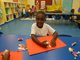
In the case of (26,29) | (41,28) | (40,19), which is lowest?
(26,29)

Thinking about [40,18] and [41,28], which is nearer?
[40,18]

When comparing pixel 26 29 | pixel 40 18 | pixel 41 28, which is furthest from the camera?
pixel 26 29

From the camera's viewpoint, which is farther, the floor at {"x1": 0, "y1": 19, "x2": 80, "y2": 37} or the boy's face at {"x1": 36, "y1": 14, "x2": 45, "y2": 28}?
the floor at {"x1": 0, "y1": 19, "x2": 80, "y2": 37}

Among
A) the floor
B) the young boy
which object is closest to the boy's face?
the young boy

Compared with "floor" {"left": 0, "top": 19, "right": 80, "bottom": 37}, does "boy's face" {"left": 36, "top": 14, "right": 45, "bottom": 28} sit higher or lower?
higher

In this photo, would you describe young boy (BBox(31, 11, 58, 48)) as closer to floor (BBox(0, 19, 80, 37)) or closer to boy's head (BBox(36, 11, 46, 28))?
boy's head (BBox(36, 11, 46, 28))

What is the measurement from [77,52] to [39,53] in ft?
1.16

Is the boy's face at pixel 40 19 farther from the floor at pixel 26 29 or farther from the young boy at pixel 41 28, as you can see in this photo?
the floor at pixel 26 29

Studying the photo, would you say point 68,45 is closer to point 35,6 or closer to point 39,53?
point 39,53

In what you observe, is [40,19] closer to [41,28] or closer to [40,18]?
[40,18]

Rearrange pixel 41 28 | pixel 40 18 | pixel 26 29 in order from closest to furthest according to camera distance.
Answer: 1. pixel 40 18
2. pixel 41 28
3. pixel 26 29

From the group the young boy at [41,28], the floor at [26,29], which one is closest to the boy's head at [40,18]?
the young boy at [41,28]

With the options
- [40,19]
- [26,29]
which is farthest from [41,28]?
[26,29]

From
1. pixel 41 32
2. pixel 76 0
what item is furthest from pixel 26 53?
pixel 76 0
